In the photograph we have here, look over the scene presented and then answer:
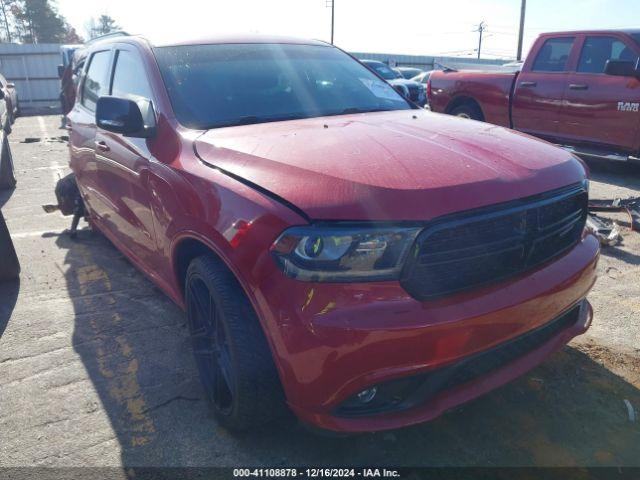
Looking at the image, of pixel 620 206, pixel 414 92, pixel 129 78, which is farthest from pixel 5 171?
pixel 414 92

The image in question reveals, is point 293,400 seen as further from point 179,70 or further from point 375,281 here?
point 179,70

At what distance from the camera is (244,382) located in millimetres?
2189

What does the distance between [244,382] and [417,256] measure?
2.92 ft

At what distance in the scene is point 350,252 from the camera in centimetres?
191

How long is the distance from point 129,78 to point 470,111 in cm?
680

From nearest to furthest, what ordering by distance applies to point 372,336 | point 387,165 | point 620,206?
1. point 372,336
2. point 387,165
3. point 620,206

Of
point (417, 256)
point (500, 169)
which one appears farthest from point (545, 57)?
point (417, 256)

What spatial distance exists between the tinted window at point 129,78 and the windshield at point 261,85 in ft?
0.55

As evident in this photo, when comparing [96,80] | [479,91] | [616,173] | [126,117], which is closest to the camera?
[126,117]

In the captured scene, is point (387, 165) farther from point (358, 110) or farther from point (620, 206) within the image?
point (620, 206)

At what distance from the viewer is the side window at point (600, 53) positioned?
7184 mm

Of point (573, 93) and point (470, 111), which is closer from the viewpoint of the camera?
point (573, 93)

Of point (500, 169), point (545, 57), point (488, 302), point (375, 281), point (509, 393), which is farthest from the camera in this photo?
point (545, 57)

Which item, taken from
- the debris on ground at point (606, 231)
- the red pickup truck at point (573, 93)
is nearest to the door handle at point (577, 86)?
the red pickup truck at point (573, 93)
